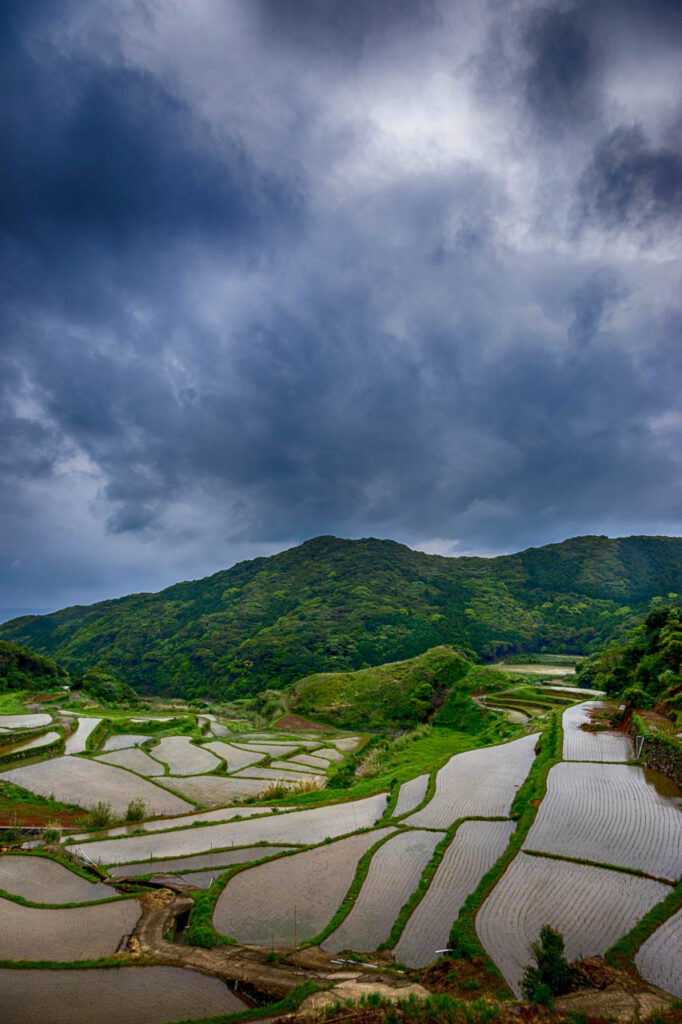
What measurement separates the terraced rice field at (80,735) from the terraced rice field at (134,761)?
285 centimetres

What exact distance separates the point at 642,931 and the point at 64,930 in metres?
14.6

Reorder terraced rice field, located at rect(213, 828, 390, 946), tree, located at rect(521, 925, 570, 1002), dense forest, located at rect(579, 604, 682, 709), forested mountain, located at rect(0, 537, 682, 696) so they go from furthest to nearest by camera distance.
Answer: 1. forested mountain, located at rect(0, 537, 682, 696)
2. dense forest, located at rect(579, 604, 682, 709)
3. terraced rice field, located at rect(213, 828, 390, 946)
4. tree, located at rect(521, 925, 570, 1002)

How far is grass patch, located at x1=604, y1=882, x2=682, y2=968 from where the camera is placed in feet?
29.3

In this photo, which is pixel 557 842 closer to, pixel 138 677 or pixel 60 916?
pixel 60 916

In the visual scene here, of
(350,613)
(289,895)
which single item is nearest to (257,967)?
(289,895)

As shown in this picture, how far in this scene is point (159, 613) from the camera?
120000 mm

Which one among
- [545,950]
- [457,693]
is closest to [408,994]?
[545,950]

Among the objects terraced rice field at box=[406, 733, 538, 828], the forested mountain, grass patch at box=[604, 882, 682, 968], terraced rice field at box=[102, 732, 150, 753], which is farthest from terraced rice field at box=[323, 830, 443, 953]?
the forested mountain

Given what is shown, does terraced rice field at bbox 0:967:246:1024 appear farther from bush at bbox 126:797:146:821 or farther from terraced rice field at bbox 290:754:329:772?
terraced rice field at bbox 290:754:329:772

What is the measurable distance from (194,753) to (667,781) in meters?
32.7

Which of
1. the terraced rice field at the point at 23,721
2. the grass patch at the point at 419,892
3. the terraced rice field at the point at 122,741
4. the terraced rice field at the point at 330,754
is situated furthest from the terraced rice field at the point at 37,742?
the grass patch at the point at 419,892

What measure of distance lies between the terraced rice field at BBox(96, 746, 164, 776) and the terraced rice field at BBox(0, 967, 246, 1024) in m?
23.5

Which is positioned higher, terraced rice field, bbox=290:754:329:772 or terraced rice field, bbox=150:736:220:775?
terraced rice field, bbox=150:736:220:775

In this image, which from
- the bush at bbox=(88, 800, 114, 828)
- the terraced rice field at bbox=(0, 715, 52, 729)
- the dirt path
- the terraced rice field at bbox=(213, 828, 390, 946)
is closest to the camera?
the dirt path
